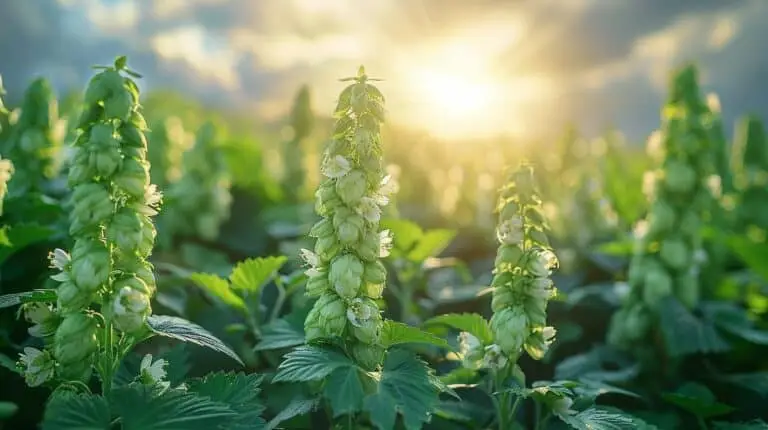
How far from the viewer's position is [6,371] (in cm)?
228

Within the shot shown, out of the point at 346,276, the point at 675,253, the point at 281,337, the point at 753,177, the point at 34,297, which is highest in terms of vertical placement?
the point at 753,177

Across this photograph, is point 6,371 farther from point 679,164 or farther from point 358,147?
point 679,164

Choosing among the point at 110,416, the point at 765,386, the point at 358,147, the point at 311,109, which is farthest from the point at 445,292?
the point at 311,109

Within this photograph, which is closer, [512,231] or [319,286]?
[319,286]

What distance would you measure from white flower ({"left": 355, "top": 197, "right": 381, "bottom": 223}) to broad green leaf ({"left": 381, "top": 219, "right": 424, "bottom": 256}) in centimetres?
113

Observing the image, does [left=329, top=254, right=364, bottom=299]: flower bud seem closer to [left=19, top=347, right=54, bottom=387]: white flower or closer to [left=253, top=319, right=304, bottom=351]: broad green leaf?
[left=253, top=319, right=304, bottom=351]: broad green leaf

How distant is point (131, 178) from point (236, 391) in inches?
23.5

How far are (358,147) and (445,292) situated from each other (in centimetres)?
182

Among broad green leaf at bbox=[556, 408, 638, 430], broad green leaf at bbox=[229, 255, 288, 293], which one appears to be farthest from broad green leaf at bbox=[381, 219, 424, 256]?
broad green leaf at bbox=[556, 408, 638, 430]

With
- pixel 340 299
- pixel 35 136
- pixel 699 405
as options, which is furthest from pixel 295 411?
pixel 35 136

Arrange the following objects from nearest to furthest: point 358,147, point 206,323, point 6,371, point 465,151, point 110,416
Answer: point 110,416
point 358,147
point 6,371
point 206,323
point 465,151

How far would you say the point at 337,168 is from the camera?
5.76 feet

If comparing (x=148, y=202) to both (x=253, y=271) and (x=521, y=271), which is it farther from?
(x=521, y=271)

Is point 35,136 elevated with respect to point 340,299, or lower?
elevated
